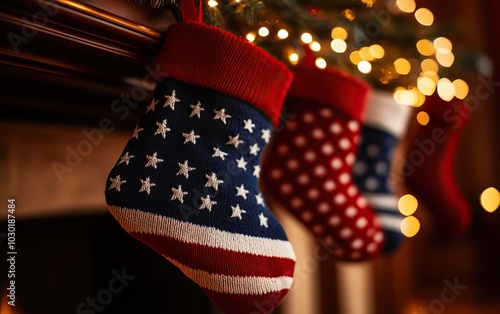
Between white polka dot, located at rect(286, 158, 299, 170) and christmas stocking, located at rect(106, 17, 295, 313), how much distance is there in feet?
0.96

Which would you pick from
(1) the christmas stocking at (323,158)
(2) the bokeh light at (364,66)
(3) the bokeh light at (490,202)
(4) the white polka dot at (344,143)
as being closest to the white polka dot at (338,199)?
(1) the christmas stocking at (323,158)

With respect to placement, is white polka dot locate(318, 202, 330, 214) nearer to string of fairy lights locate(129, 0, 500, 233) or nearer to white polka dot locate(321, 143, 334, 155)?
white polka dot locate(321, 143, 334, 155)

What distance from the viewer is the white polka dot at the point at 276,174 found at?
3.39 ft

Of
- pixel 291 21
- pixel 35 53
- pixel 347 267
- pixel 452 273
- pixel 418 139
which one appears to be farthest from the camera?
pixel 452 273

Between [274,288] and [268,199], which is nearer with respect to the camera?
[274,288]

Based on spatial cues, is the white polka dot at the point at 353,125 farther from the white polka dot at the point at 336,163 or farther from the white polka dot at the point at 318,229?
the white polka dot at the point at 318,229

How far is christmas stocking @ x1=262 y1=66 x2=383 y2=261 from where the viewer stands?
0.99m

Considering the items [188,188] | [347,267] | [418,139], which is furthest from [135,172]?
[347,267]

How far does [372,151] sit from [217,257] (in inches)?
27.2

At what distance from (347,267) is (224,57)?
132cm

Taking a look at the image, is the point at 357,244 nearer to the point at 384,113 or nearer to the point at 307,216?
the point at 307,216

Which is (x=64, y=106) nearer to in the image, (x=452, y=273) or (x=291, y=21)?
(x=291, y=21)

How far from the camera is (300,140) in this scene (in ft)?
3.30

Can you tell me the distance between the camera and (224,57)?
2.27ft
